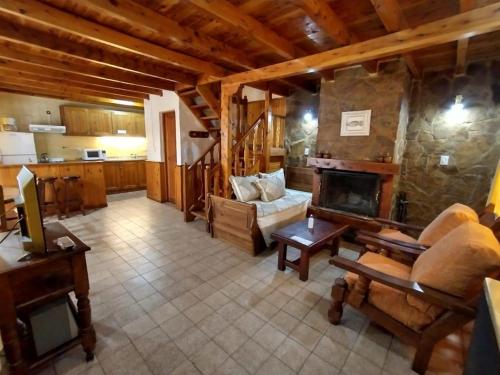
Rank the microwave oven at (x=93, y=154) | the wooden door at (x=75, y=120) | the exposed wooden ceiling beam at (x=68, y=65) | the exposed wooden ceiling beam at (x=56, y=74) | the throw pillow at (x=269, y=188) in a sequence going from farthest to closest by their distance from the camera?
the microwave oven at (x=93, y=154), the wooden door at (x=75, y=120), the throw pillow at (x=269, y=188), the exposed wooden ceiling beam at (x=56, y=74), the exposed wooden ceiling beam at (x=68, y=65)

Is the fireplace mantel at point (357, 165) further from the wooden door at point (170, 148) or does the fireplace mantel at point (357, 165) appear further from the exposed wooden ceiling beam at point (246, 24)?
the wooden door at point (170, 148)

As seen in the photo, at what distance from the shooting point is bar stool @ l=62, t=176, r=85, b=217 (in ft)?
14.2

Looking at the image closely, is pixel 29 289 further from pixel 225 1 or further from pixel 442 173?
pixel 442 173

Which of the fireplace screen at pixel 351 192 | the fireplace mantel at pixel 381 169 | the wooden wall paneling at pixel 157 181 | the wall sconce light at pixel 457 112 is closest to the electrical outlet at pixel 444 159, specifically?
the wall sconce light at pixel 457 112

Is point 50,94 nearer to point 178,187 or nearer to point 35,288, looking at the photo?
point 178,187

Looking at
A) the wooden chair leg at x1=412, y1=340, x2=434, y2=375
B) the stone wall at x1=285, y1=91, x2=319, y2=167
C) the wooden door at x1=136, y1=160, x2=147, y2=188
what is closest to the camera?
the wooden chair leg at x1=412, y1=340, x2=434, y2=375

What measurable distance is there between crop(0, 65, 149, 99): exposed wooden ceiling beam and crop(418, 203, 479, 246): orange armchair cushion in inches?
219

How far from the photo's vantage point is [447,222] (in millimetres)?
1951

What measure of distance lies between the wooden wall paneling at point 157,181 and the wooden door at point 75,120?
211 cm

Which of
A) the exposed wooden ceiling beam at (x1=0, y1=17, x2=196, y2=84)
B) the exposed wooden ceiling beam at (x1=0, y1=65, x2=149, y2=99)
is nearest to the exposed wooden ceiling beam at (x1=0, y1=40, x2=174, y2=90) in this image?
the exposed wooden ceiling beam at (x1=0, y1=17, x2=196, y2=84)

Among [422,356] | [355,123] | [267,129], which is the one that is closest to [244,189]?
[267,129]

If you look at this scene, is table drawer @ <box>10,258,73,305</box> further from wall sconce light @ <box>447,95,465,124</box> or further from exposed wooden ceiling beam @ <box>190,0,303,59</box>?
wall sconce light @ <box>447,95,465,124</box>

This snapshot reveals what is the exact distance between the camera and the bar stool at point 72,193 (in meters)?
4.33

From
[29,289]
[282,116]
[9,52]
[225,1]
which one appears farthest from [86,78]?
[29,289]
